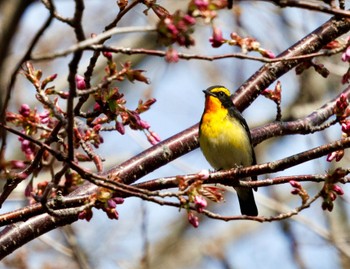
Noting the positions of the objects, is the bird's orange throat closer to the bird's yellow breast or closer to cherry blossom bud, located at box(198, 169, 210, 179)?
the bird's yellow breast

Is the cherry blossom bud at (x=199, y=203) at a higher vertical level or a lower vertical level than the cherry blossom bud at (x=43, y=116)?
lower

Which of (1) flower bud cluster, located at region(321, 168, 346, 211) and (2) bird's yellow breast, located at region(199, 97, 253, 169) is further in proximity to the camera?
(2) bird's yellow breast, located at region(199, 97, 253, 169)

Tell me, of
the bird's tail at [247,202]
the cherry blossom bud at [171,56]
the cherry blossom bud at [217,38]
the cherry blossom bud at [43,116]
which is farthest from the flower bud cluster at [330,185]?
the bird's tail at [247,202]

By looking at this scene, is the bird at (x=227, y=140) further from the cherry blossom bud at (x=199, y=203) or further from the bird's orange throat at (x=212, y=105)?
the cherry blossom bud at (x=199, y=203)

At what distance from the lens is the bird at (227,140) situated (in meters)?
5.50

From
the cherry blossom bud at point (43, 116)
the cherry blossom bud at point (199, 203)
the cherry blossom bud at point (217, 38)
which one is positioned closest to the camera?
the cherry blossom bud at point (217, 38)

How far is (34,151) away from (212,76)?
853 cm

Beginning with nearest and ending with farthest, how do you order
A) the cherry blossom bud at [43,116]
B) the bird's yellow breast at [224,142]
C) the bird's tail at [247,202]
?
the cherry blossom bud at [43,116], the bird's yellow breast at [224,142], the bird's tail at [247,202]

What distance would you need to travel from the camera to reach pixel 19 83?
33.1 feet

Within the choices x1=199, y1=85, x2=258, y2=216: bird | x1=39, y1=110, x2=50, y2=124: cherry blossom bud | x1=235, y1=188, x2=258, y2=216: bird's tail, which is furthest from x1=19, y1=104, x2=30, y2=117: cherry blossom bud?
x1=235, y1=188, x2=258, y2=216: bird's tail

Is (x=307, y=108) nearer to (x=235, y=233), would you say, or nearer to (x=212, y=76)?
(x=212, y=76)

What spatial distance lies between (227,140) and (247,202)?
586 millimetres

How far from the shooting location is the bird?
550 centimetres

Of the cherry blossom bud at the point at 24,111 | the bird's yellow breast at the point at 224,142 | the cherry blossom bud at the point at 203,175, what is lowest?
the cherry blossom bud at the point at 203,175
